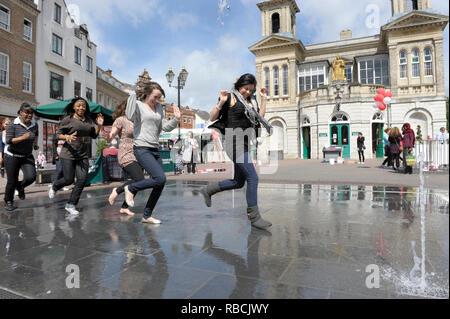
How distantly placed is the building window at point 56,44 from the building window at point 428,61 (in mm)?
32800

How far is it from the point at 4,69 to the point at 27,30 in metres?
4.20

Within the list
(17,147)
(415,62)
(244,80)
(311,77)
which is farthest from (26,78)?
(415,62)

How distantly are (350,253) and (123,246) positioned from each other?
2217 mm

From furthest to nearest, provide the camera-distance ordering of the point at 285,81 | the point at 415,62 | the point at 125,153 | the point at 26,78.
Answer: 1. the point at 285,81
2. the point at 415,62
3. the point at 26,78
4. the point at 125,153

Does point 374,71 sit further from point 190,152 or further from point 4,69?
point 4,69

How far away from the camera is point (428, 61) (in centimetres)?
2770

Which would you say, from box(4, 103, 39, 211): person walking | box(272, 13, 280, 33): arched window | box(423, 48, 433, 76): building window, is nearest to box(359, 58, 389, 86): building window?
box(423, 48, 433, 76): building window

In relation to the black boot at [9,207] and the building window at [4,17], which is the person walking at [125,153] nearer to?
the black boot at [9,207]

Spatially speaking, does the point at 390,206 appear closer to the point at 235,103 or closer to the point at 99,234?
the point at 235,103

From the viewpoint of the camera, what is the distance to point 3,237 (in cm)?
356

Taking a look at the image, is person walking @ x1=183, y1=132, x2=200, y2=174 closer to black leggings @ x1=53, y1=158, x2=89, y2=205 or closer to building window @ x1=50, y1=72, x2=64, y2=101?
black leggings @ x1=53, y1=158, x2=89, y2=205

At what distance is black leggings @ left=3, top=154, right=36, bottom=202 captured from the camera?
542 cm

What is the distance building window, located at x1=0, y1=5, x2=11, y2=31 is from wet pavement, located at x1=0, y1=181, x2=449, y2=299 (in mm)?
21419
